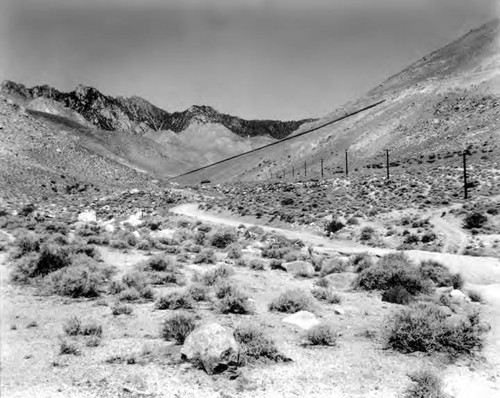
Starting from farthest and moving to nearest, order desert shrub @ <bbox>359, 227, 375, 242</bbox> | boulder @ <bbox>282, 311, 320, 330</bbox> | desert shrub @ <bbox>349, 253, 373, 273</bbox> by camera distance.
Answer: desert shrub @ <bbox>359, 227, 375, 242</bbox>
desert shrub @ <bbox>349, 253, 373, 273</bbox>
boulder @ <bbox>282, 311, 320, 330</bbox>

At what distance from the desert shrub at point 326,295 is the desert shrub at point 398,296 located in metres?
1.52

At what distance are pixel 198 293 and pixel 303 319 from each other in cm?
328

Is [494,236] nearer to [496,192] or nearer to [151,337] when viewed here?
[496,192]

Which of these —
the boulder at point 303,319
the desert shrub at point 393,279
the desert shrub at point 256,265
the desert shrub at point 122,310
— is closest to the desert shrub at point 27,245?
the desert shrub at point 122,310

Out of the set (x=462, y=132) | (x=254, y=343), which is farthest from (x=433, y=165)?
(x=254, y=343)

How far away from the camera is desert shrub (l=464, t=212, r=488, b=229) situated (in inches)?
1673

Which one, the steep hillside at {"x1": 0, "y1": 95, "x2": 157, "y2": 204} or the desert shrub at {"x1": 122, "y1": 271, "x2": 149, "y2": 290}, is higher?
the steep hillside at {"x1": 0, "y1": 95, "x2": 157, "y2": 204}

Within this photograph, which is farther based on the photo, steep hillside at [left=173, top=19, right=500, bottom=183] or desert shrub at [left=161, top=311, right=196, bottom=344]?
steep hillside at [left=173, top=19, right=500, bottom=183]

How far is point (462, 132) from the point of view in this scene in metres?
97.7

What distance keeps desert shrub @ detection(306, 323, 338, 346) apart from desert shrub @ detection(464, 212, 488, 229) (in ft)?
113

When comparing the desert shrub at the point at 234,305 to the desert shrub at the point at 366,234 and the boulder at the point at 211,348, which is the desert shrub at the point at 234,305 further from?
the desert shrub at the point at 366,234

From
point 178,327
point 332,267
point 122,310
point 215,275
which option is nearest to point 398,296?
point 332,267

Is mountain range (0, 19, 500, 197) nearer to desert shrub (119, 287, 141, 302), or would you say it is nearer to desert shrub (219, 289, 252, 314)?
desert shrub (119, 287, 141, 302)

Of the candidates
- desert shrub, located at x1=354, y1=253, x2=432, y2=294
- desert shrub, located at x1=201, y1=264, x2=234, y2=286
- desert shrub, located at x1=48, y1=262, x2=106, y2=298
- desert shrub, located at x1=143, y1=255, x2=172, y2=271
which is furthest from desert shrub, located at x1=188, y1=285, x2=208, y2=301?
desert shrub, located at x1=354, y1=253, x2=432, y2=294
